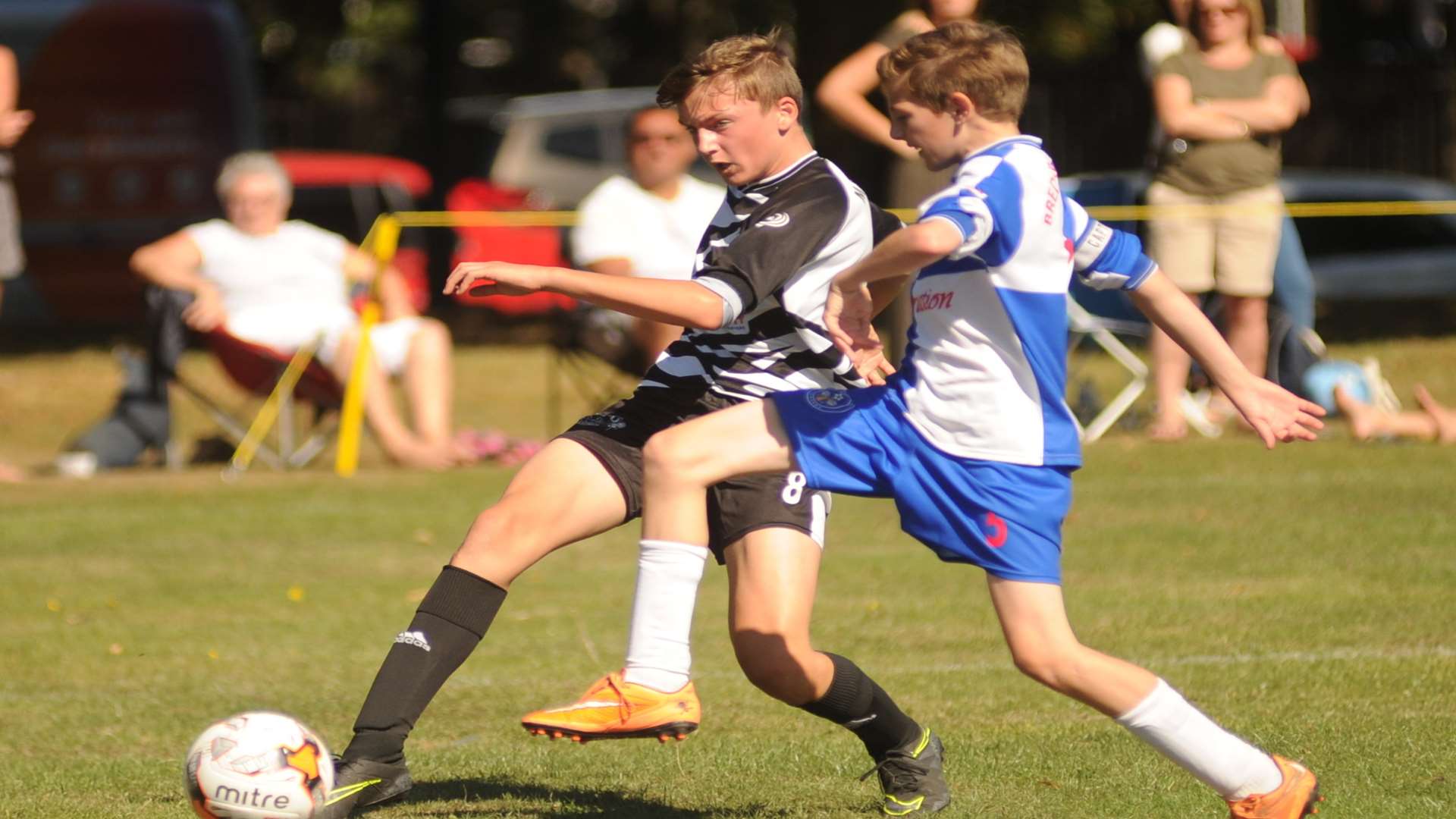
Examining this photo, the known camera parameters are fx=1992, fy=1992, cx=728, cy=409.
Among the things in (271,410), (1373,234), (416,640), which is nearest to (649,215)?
(271,410)

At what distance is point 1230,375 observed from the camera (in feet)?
14.0

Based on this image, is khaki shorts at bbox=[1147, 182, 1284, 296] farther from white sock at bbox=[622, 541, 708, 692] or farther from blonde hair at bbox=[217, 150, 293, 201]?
white sock at bbox=[622, 541, 708, 692]

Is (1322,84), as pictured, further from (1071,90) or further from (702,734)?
(702,734)

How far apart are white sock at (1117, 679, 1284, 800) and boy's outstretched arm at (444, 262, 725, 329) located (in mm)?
1216

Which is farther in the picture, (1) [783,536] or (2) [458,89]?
(2) [458,89]

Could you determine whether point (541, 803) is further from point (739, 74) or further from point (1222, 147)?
point (1222, 147)

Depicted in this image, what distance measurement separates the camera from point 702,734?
5.57m

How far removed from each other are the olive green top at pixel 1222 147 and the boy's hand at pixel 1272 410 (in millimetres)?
6428

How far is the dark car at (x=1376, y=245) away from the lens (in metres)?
18.6

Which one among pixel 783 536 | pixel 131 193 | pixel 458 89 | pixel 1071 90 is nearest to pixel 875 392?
pixel 783 536

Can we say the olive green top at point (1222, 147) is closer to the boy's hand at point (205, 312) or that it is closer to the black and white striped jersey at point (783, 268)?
the boy's hand at point (205, 312)

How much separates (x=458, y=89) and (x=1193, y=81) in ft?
95.6

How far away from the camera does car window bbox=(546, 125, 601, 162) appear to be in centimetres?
2191

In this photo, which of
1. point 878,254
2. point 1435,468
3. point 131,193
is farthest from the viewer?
point 131,193
